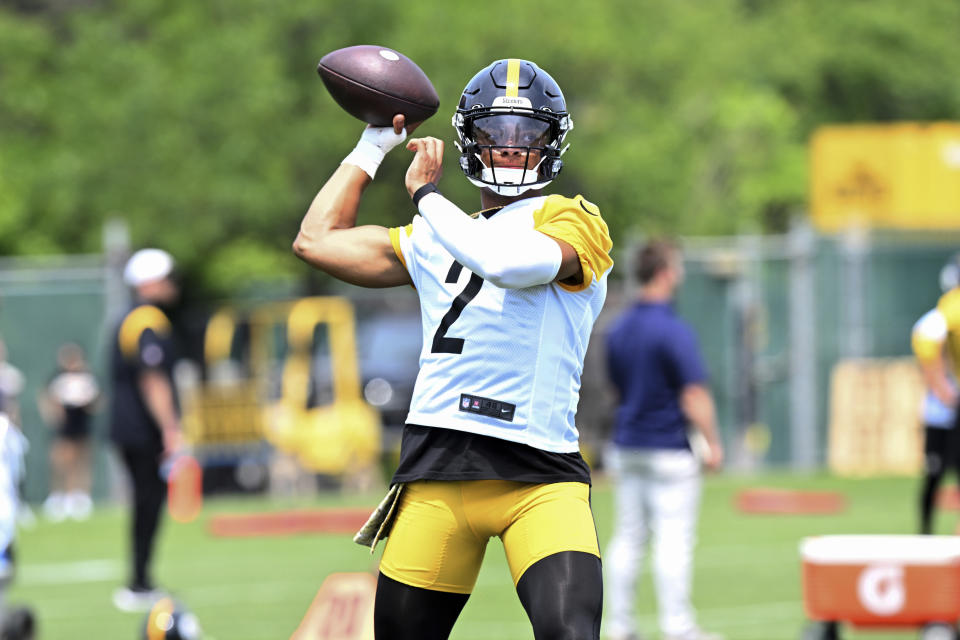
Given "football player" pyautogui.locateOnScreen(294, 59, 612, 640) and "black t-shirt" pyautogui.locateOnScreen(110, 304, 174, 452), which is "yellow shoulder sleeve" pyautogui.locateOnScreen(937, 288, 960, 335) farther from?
"football player" pyautogui.locateOnScreen(294, 59, 612, 640)

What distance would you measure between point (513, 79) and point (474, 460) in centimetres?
114

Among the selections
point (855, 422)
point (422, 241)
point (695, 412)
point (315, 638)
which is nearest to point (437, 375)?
point (422, 241)

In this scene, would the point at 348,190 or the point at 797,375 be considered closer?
the point at 348,190

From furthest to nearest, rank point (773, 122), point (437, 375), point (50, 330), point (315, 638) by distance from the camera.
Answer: point (773, 122) → point (50, 330) → point (315, 638) → point (437, 375)

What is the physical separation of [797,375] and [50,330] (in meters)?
9.37

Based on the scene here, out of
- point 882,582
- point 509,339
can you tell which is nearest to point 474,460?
point 509,339

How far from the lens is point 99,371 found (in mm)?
19797

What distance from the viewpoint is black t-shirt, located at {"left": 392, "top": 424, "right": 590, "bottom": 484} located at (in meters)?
4.79

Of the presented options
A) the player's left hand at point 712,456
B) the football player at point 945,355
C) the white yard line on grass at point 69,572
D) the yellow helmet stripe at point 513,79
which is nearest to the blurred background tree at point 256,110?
the white yard line on grass at point 69,572

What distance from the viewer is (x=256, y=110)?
24.3 m

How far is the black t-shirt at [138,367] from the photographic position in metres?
A: 10.7

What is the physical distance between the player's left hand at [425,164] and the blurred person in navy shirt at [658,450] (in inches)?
172

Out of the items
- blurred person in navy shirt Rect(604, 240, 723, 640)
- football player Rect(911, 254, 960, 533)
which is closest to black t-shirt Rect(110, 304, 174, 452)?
blurred person in navy shirt Rect(604, 240, 723, 640)

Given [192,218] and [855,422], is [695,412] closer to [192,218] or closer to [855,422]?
[855,422]
